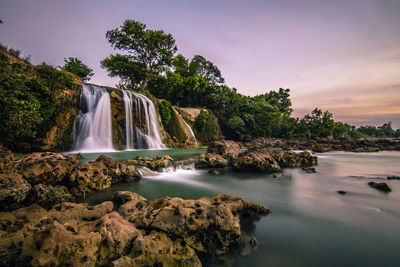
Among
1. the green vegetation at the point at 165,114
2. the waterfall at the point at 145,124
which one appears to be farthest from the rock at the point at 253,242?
the green vegetation at the point at 165,114

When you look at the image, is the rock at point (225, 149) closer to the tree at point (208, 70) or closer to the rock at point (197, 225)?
the rock at point (197, 225)

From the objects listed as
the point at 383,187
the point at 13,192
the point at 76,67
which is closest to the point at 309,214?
the point at 383,187

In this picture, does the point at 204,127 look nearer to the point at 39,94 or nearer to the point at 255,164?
the point at 39,94

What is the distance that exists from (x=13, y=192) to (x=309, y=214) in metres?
5.80

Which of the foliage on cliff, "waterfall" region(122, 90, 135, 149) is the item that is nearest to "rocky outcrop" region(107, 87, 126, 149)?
"waterfall" region(122, 90, 135, 149)

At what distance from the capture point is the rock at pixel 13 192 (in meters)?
3.26

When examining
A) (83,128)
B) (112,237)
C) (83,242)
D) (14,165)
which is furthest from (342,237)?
(83,128)

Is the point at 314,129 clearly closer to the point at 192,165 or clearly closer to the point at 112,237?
the point at 192,165

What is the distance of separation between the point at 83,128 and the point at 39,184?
1234 centimetres

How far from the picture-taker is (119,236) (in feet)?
6.66

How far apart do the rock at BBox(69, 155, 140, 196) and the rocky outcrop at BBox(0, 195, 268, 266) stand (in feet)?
6.22

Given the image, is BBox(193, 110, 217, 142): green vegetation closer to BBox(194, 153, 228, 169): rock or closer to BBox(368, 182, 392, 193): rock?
BBox(194, 153, 228, 169): rock

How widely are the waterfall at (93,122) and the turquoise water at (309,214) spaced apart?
10556mm

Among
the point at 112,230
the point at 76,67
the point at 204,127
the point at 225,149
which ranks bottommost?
the point at 112,230
